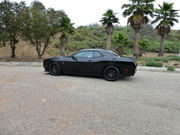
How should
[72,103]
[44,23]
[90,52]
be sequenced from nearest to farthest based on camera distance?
1. [72,103]
2. [90,52]
3. [44,23]

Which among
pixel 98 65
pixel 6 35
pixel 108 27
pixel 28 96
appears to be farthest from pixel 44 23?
pixel 28 96

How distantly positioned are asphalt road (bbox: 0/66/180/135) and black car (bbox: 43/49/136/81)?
155cm

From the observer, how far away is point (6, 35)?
15992mm

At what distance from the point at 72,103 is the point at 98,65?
3.11 m

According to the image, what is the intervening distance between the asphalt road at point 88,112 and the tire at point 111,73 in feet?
4.90

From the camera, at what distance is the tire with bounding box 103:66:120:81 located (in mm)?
6196

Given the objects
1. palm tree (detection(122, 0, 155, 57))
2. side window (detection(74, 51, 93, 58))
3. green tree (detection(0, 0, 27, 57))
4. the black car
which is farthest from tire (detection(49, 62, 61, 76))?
palm tree (detection(122, 0, 155, 57))

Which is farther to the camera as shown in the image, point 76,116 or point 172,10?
point 172,10

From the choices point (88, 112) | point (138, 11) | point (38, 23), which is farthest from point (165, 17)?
point (88, 112)

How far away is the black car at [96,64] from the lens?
6135mm

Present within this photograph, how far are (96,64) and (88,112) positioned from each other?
353 centimetres

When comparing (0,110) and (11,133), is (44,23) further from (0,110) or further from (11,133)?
(11,133)

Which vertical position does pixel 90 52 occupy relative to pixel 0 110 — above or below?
above

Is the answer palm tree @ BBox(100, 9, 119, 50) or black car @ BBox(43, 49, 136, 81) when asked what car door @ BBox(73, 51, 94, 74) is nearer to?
black car @ BBox(43, 49, 136, 81)
